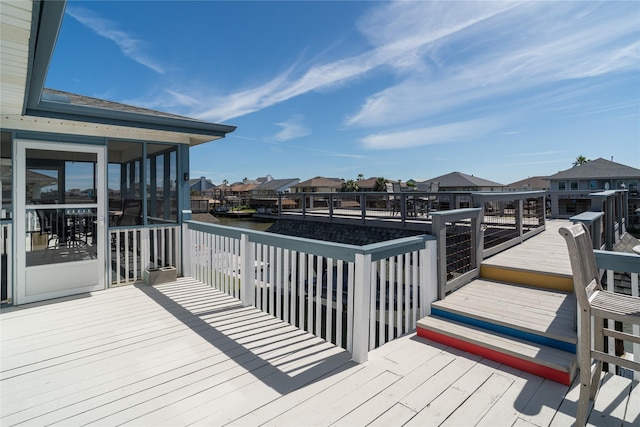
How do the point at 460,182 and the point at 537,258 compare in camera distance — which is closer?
the point at 537,258

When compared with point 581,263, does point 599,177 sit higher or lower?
higher

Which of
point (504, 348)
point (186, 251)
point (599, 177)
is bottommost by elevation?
point (504, 348)

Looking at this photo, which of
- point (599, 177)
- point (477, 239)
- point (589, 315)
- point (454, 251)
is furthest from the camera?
point (599, 177)

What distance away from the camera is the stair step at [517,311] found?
2.38 meters

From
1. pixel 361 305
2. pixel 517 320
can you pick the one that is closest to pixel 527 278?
pixel 517 320

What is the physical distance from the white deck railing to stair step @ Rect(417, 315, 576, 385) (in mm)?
266

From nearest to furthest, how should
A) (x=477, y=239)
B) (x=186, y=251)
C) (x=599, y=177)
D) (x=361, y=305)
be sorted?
(x=361, y=305)
(x=477, y=239)
(x=186, y=251)
(x=599, y=177)

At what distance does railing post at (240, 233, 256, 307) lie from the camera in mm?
3676

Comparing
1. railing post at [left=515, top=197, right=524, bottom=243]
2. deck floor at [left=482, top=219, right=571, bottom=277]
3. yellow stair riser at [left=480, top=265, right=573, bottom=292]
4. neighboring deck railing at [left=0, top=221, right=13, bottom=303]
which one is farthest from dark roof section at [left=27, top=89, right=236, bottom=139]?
railing post at [left=515, top=197, right=524, bottom=243]

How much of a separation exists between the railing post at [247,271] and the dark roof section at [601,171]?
91.7ft

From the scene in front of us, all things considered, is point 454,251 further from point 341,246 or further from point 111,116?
point 111,116

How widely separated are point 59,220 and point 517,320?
5.56m

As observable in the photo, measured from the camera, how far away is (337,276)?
261 cm

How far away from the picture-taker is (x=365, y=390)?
201 cm
